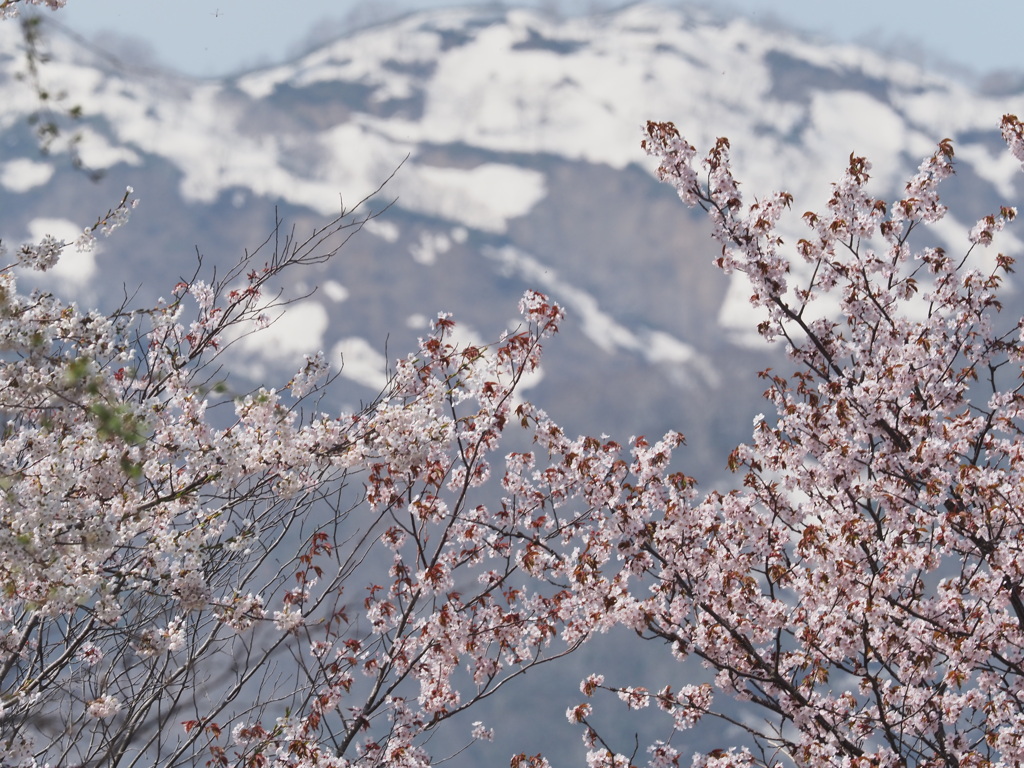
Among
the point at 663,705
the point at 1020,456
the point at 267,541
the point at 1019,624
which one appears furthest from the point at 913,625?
the point at 267,541

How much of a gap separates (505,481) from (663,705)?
232 centimetres

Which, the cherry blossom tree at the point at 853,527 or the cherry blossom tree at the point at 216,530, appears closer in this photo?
the cherry blossom tree at the point at 216,530

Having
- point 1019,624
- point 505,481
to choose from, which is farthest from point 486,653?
point 1019,624

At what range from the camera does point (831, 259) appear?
7.30 meters

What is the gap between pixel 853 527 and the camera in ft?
21.7

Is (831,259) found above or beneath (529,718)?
beneath

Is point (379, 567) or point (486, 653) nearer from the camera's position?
point (486, 653)

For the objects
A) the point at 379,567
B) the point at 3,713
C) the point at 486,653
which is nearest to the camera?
the point at 3,713

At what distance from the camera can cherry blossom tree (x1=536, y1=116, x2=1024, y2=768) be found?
634cm

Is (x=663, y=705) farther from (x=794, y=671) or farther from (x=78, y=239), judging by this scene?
(x=78, y=239)

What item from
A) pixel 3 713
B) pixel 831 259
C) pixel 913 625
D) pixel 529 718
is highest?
pixel 529 718

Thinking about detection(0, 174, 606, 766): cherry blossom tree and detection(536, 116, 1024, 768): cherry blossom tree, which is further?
detection(536, 116, 1024, 768): cherry blossom tree

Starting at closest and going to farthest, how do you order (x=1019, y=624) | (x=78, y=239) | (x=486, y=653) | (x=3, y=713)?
(x=3, y=713) → (x=78, y=239) → (x=1019, y=624) → (x=486, y=653)

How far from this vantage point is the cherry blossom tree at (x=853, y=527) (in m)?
6.34
